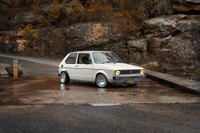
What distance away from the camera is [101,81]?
471 inches

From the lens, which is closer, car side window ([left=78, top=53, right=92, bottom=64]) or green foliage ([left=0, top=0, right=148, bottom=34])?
car side window ([left=78, top=53, right=92, bottom=64])

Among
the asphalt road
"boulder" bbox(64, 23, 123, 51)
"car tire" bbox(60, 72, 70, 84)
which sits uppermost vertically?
"boulder" bbox(64, 23, 123, 51)

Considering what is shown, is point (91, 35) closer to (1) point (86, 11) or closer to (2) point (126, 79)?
(1) point (86, 11)

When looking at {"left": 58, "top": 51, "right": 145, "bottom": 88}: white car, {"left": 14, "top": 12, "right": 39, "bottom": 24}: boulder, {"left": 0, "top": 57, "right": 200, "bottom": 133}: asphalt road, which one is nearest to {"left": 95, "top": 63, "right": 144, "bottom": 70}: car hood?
{"left": 58, "top": 51, "right": 145, "bottom": 88}: white car

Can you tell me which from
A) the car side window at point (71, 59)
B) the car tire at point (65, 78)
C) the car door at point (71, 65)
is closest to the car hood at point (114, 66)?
the car door at point (71, 65)

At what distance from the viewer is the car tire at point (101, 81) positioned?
38.8ft

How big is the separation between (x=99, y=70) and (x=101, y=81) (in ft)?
1.50

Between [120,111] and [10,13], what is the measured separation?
31.8m

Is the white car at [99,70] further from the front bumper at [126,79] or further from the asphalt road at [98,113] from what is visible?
the asphalt road at [98,113]

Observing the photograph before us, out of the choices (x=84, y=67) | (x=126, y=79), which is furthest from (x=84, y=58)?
(x=126, y=79)

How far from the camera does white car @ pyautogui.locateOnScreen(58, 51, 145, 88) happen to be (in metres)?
11.6

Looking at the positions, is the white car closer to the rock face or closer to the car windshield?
the car windshield

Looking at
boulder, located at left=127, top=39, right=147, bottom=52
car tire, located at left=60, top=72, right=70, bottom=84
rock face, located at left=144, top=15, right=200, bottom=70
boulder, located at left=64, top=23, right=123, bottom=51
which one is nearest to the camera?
car tire, located at left=60, top=72, right=70, bottom=84

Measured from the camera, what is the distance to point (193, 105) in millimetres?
7914
